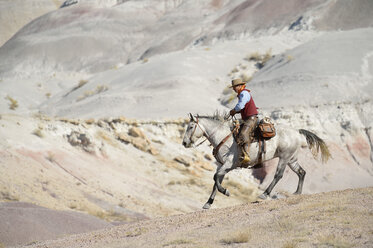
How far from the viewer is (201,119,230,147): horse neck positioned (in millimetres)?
12258

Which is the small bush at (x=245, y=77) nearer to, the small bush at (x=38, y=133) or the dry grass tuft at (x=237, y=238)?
the small bush at (x=38, y=133)

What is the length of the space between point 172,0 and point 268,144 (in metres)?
106

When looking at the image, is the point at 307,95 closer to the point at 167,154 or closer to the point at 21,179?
→ the point at 167,154

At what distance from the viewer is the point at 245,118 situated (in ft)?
39.9

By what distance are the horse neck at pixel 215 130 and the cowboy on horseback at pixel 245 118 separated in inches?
20.1

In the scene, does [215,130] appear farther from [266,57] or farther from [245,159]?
[266,57]

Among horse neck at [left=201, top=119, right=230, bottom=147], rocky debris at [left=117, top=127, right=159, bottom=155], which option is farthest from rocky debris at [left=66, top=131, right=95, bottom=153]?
horse neck at [left=201, top=119, right=230, bottom=147]

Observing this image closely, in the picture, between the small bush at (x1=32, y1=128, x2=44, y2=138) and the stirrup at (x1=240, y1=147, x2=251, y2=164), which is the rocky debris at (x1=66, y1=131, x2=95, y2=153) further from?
the stirrup at (x1=240, y1=147, x2=251, y2=164)

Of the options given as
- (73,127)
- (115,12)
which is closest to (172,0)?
(115,12)

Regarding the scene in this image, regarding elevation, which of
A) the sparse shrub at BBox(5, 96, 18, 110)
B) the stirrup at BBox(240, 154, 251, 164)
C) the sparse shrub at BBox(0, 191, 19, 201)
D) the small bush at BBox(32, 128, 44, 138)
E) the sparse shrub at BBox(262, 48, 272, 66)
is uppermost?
the stirrup at BBox(240, 154, 251, 164)

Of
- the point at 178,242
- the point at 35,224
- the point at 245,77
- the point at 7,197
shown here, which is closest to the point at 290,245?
the point at 178,242

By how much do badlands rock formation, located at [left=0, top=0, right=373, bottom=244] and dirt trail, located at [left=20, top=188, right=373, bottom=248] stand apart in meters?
8.48

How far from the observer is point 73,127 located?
88.1 ft

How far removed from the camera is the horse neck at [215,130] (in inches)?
483
